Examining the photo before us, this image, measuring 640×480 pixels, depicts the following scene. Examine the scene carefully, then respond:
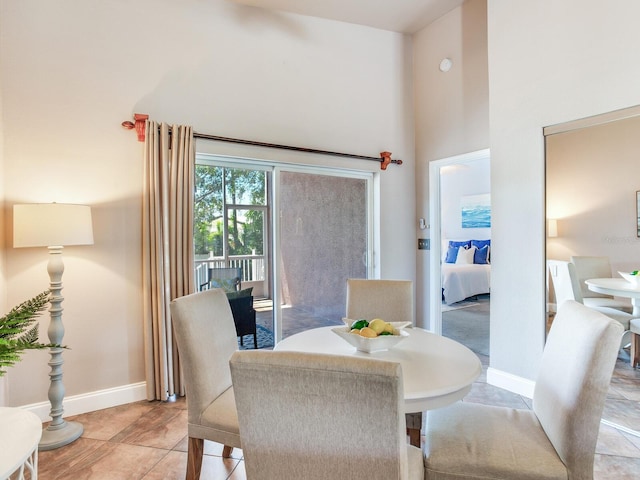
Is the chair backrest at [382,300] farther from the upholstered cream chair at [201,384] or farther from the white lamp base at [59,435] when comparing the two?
the white lamp base at [59,435]

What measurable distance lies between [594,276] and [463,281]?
3.30m

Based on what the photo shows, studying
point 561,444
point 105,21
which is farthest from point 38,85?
point 561,444

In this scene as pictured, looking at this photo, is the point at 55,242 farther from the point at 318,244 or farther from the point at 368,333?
the point at 318,244

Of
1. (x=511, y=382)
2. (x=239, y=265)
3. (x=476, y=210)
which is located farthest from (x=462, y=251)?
(x=239, y=265)

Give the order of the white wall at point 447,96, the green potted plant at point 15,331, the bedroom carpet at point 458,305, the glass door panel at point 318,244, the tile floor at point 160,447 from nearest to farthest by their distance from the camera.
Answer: the green potted plant at point 15,331 < the tile floor at point 160,447 < the white wall at point 447,96 < the glass door panel at point 318,244 < the bedroom carpet at point 458,305

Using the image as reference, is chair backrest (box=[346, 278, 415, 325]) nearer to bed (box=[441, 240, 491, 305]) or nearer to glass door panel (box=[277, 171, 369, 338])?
glass door panel (box=[277, 171, 369, 338])

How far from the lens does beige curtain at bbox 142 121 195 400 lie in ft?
9.05

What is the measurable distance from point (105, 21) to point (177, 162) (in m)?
1.12

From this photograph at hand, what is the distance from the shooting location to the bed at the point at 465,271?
18.3 ft

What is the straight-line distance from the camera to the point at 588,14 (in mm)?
2375

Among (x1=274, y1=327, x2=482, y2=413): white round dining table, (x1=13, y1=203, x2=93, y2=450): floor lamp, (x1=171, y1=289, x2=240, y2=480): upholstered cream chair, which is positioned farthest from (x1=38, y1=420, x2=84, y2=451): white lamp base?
(x1=274, y1=327, x2=482, y2=413): white round dining table

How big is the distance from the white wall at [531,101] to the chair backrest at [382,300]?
107 centimetres

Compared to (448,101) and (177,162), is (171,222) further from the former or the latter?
(448,101)

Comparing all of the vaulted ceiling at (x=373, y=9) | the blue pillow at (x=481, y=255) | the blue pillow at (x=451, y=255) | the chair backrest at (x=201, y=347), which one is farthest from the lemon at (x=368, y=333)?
the blue pillow at (x=451, y=255)
